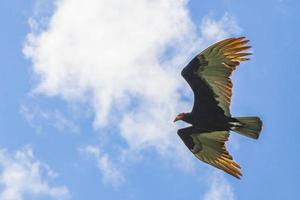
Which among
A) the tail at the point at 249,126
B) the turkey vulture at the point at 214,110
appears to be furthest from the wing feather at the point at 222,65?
the tail at the point at 249,126

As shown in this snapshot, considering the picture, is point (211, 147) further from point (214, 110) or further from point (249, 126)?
point (249, 126)

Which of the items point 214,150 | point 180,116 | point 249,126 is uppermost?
→ point 180,116

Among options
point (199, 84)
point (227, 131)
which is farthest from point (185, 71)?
point (227, 131)

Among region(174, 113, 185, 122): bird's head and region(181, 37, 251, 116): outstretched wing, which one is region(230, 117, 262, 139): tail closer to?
region(181, 37, 251, 116): outstretched wing

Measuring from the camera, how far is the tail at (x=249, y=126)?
18594 mm

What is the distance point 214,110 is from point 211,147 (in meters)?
1.40

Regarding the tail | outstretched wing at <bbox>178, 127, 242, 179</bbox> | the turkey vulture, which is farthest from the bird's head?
the tail

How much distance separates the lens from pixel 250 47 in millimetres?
18297

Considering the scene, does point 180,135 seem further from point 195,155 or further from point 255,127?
point 255,127

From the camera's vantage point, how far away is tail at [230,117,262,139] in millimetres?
18594

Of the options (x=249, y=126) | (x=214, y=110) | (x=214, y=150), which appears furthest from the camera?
(x=214, y=150)

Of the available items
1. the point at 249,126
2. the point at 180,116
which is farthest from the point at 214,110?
the point at 249,126

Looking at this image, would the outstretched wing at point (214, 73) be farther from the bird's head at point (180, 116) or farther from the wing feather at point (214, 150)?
the wing feather at point (214, 150)

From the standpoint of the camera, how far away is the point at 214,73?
19.1 metres
